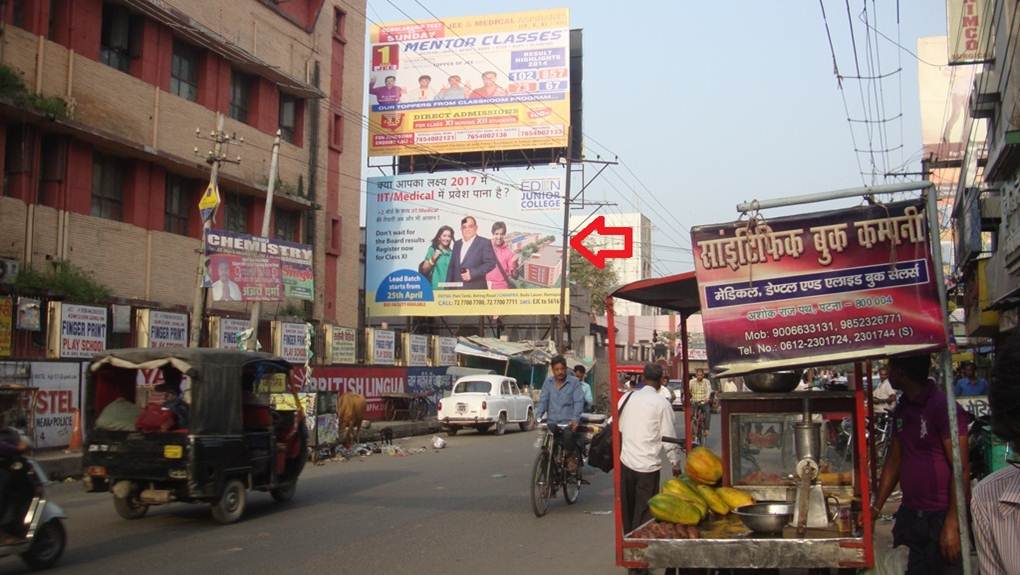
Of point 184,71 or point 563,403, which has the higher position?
point 184,71

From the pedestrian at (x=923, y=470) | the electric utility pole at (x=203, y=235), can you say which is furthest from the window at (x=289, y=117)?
the pedestrian at (x=923, y=470)

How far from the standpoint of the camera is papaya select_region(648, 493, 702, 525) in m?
5.70

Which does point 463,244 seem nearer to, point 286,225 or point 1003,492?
point 286,225

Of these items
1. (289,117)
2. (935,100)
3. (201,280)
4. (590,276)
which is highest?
(935,100)

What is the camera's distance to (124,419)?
10.7 meters

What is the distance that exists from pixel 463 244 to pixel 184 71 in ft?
55.9

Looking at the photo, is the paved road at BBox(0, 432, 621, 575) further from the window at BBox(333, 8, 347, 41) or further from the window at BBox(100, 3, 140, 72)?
the window at BBox(333, 8, 347, 41)

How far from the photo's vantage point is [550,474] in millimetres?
11492

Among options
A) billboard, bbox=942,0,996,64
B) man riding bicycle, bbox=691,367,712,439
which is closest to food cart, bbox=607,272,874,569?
man riding bicycle, bbox=691,367,712,439

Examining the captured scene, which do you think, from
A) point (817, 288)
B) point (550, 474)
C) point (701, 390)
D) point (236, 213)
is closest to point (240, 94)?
point (236, 213)

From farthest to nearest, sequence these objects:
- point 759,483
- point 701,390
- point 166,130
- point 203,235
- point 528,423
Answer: point 528,423 → point 166,130 → point 701,390 → point 203,235 → point 759,483

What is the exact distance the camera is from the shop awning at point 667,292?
6.09m

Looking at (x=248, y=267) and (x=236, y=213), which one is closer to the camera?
(x=248, y=267)

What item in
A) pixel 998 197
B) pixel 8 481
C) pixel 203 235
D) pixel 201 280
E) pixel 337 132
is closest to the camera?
pixel 8 481
